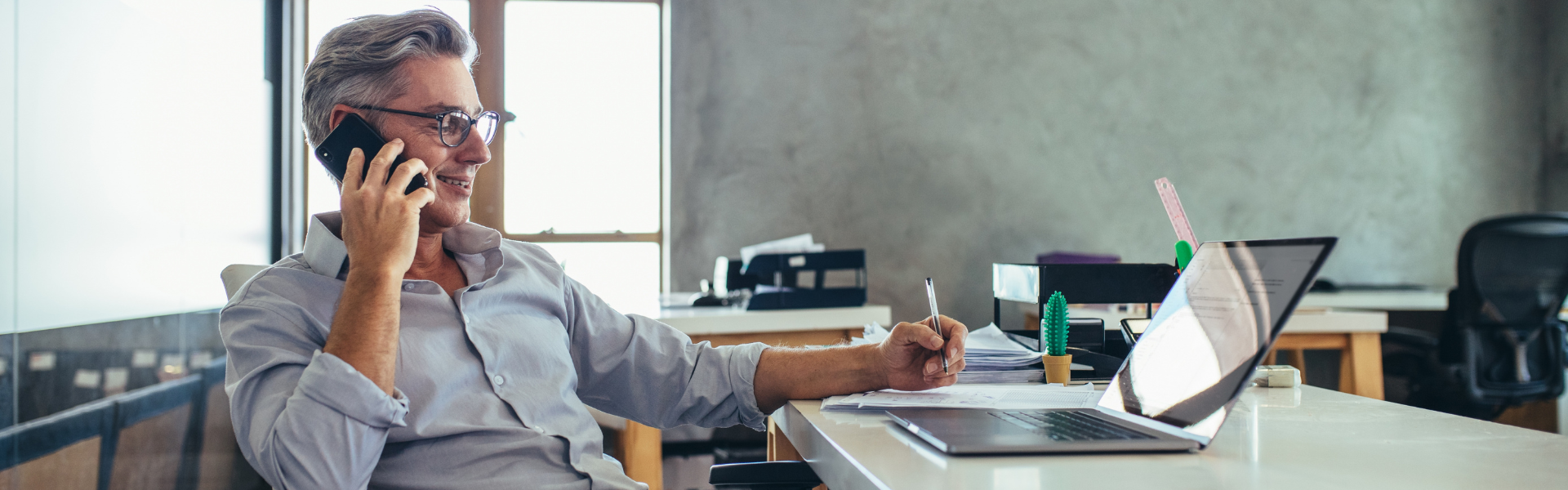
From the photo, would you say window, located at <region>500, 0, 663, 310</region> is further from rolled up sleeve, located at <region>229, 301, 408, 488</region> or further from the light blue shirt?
rolled up sleeve, located at <region>229, 301, 408, 488</region>

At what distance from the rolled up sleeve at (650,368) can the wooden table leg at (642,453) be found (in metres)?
0.66

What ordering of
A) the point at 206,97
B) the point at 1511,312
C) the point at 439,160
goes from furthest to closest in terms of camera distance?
the point at 1511,312, the point at 206,97, the point at 439,160

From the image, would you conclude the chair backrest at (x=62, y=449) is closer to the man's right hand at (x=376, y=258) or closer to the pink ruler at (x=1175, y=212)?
the man's right hand at (x=376, y=258)

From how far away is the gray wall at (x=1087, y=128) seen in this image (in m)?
3.62

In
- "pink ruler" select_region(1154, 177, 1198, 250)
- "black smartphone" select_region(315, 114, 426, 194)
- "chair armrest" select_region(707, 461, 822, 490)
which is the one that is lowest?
"chair armrest" select_region(707, 461, 822, 490)

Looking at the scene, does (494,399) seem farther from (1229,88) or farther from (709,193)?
(1229,88)

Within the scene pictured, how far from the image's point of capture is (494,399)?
39.8 inches

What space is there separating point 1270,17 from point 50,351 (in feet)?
14.5

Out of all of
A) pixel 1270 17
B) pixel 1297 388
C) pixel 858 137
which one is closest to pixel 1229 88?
pixel 1270 17

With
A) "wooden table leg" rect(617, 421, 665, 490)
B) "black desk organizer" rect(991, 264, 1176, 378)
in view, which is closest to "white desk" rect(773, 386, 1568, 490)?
"black desk organizer" rect(991, 264, 1176, 378)

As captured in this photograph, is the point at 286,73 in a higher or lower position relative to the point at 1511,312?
higher

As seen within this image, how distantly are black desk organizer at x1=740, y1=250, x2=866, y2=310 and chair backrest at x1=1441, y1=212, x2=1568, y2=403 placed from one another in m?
2.00

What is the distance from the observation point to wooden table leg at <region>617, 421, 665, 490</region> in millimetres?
1877

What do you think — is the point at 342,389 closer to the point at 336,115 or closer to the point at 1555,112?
the point at 336,115
